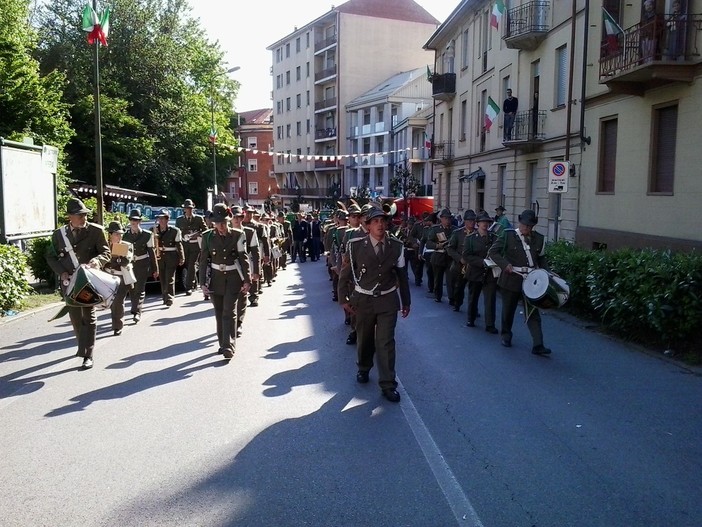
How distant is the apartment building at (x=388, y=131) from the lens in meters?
50.5

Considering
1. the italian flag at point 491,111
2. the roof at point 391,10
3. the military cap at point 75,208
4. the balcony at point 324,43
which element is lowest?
the military cap at point 75,208

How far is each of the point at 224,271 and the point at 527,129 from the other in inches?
680

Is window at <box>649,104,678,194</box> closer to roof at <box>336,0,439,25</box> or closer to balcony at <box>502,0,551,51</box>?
balcony at <box>502,0,551,51</box>

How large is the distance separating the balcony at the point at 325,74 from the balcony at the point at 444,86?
33.1 meters

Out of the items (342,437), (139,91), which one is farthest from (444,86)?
(342,437)

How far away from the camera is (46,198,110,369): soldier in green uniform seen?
8.22 metres

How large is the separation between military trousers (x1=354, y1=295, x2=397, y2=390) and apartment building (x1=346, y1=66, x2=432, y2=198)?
40130 millimetres

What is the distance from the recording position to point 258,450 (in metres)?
5.35

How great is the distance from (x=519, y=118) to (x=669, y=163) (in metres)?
9.03

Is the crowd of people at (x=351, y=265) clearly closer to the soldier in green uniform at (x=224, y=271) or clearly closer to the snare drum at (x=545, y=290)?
the soldier in green uniform at (x=224, y=271)

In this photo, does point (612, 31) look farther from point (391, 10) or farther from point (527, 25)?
point (391, 10)

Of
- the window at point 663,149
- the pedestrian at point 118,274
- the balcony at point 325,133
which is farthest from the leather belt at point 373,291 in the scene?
the balcony at point 325,133

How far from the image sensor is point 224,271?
8.90 m

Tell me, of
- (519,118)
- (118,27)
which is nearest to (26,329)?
(519,118)
